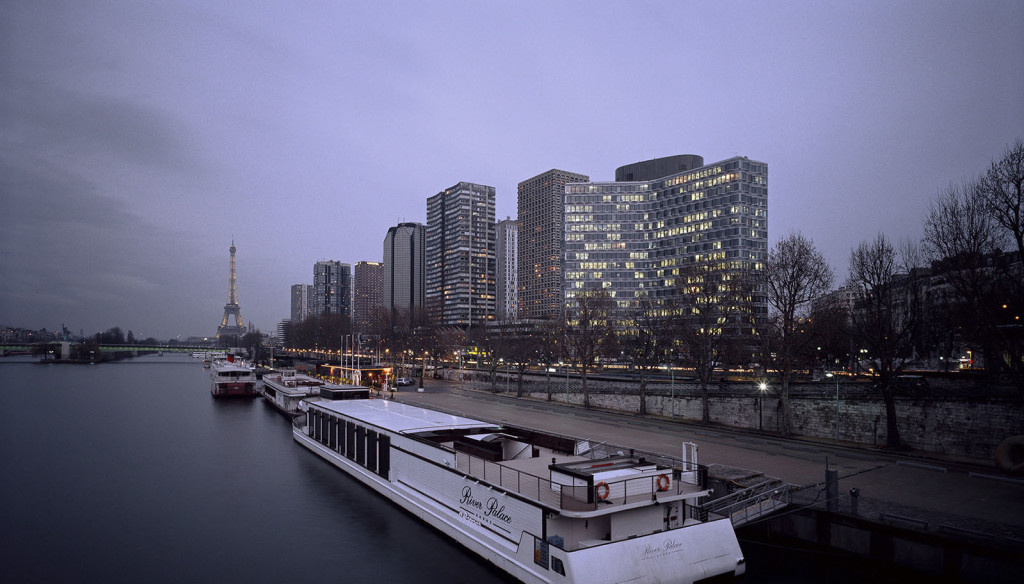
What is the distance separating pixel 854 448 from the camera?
28875 mm

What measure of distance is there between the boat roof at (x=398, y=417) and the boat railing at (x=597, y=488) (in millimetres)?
7841

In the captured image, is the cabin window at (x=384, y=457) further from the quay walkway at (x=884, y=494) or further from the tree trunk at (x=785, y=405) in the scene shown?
the tree trunk at (x=785, y=405)

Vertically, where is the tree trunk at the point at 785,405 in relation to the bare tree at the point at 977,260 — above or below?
below

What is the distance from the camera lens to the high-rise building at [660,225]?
132125 mm

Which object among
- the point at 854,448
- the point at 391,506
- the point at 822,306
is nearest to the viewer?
the point at 391,506

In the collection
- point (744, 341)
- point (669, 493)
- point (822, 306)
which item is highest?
point (822, 306)

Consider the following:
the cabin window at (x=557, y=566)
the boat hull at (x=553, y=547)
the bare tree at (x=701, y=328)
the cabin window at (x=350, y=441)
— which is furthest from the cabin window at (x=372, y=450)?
the bare tree at (x=701, y=328)

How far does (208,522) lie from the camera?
21.9 m

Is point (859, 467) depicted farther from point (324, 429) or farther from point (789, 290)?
point (324, 429)

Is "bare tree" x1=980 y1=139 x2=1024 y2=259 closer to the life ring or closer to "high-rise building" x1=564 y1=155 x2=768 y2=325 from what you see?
the life ring

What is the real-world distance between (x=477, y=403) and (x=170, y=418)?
97.7 ft

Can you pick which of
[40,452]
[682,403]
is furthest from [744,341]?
[40,452]

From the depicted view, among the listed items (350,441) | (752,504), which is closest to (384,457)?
(350,441)

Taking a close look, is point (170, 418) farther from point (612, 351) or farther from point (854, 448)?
point (854, 448)
